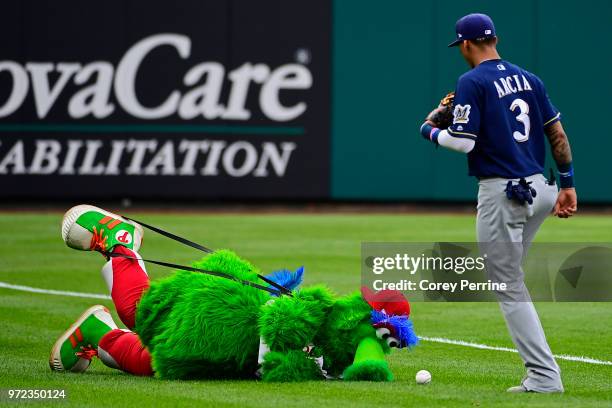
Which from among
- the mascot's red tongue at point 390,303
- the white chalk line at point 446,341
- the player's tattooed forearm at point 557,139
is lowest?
the white chalk line at point 446,341

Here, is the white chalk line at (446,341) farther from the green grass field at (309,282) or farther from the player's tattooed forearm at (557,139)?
the player's tattooed forearm at (557,139)

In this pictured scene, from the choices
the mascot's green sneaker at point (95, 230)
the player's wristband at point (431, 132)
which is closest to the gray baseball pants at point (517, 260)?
the player's wristband at point (431, 132)

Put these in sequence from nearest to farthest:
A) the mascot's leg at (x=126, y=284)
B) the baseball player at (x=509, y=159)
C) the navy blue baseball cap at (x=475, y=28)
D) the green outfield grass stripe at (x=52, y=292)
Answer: the baseball player at (x=509, y=159) → the navy blue baseball cap at (x=475, y=28) → the mascot's leg at (x=126, y=284) → the green outfield grass stripe at (x=52, y=292)

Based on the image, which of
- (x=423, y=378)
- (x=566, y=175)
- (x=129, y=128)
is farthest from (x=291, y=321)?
(x=129, y=128)

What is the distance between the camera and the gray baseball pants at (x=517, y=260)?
610 cm

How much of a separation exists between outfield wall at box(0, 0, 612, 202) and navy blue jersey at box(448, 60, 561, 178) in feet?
50.7

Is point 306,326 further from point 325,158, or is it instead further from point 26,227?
point 325,158

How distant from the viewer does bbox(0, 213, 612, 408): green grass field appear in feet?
19.7

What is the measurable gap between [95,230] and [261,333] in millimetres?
1279

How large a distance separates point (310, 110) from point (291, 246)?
7.17m

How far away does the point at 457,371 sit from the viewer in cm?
718

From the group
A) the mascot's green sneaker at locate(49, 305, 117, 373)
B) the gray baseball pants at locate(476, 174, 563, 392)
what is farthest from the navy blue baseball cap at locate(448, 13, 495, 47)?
the mascot's green sneaker at locate(49, 305, 117, 373)

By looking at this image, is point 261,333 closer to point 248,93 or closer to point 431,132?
point 431,132

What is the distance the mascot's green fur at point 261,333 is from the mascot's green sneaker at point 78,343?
0.44m
